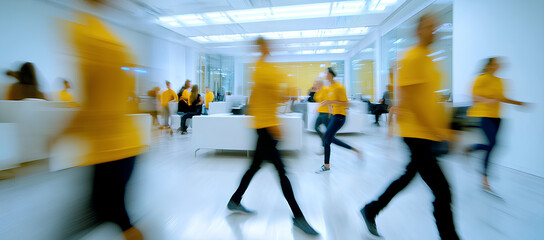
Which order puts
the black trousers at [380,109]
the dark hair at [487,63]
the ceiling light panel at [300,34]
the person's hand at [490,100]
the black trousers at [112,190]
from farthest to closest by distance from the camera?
1. the ceiling light panel at [300,34]
2. the black trousers at [380,109]
3. the dark hair at [487,63]
4. the person's hand at [490,100]
5. the black trousers at [112,190]

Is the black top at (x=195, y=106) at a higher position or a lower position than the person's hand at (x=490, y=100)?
higher

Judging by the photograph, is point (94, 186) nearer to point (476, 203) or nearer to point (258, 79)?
point (258, 79)

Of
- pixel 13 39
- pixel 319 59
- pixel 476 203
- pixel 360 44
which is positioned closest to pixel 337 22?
pixel 360 44

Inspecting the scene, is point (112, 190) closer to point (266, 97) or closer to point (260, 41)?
point (266, 97)

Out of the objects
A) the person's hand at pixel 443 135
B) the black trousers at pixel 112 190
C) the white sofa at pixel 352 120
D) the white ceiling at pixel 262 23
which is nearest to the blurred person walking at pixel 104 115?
the black trousers at pixel 112 190

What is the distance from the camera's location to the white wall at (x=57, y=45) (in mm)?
1006

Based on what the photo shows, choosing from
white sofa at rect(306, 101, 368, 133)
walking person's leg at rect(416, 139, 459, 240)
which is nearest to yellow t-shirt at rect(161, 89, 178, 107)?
white sofa at rect(306, 101, 368, 133)

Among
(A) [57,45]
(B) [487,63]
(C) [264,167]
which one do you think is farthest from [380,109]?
(A) [57,45]

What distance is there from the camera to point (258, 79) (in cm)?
186

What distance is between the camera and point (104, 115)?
1063mm

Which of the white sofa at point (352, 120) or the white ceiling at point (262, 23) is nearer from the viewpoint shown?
the white sofa at point (352, 120)

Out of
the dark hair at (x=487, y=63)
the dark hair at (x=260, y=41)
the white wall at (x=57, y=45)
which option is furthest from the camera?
the dark hair at (x=487, y=63)

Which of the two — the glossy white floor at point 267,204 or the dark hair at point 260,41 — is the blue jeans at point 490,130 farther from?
the dark hair at point 260,41

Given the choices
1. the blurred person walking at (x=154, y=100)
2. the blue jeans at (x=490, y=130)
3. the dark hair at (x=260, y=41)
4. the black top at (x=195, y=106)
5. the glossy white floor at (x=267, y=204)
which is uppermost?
the dark hair at (x=260, y=41)
